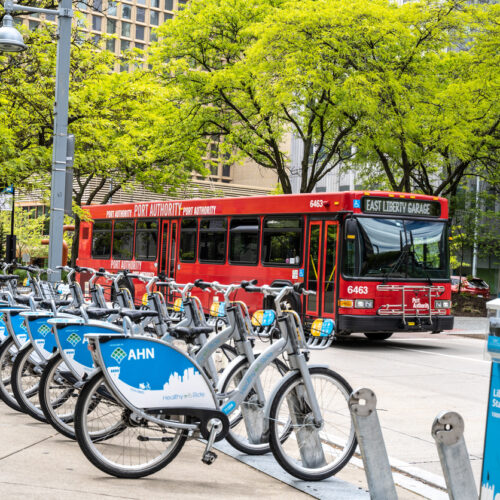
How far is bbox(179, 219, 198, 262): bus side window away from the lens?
66.8ft

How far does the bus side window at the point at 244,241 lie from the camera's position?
1811 cm

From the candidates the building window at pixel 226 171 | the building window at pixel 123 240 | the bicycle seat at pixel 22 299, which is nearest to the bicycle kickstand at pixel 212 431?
the bicycle seat at pixel 22 299

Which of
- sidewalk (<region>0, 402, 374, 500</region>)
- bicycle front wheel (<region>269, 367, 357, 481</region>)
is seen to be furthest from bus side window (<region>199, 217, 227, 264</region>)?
bicycle front wheel (<region>269, 367, 357, 481</region>)

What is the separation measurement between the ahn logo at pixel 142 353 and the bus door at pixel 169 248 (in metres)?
15.7

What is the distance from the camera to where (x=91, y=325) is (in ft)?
20.6

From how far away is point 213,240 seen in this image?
19609 millimetres

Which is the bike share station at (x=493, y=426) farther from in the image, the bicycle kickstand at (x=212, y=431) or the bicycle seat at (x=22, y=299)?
the bicycle seat at (x=22, y=299)

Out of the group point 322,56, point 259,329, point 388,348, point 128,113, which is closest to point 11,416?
point 259,329

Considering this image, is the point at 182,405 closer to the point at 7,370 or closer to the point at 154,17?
the point at 7,370

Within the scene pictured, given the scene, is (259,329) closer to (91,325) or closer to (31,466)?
(91,325)

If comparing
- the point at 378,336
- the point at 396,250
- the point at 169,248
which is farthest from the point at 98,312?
the point at 169,248

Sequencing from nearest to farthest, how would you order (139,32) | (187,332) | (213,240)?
(187,332)
(213,240)
(139,32)

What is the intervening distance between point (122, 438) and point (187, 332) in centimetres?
85

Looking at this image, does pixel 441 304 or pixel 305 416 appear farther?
pixel 441 304
